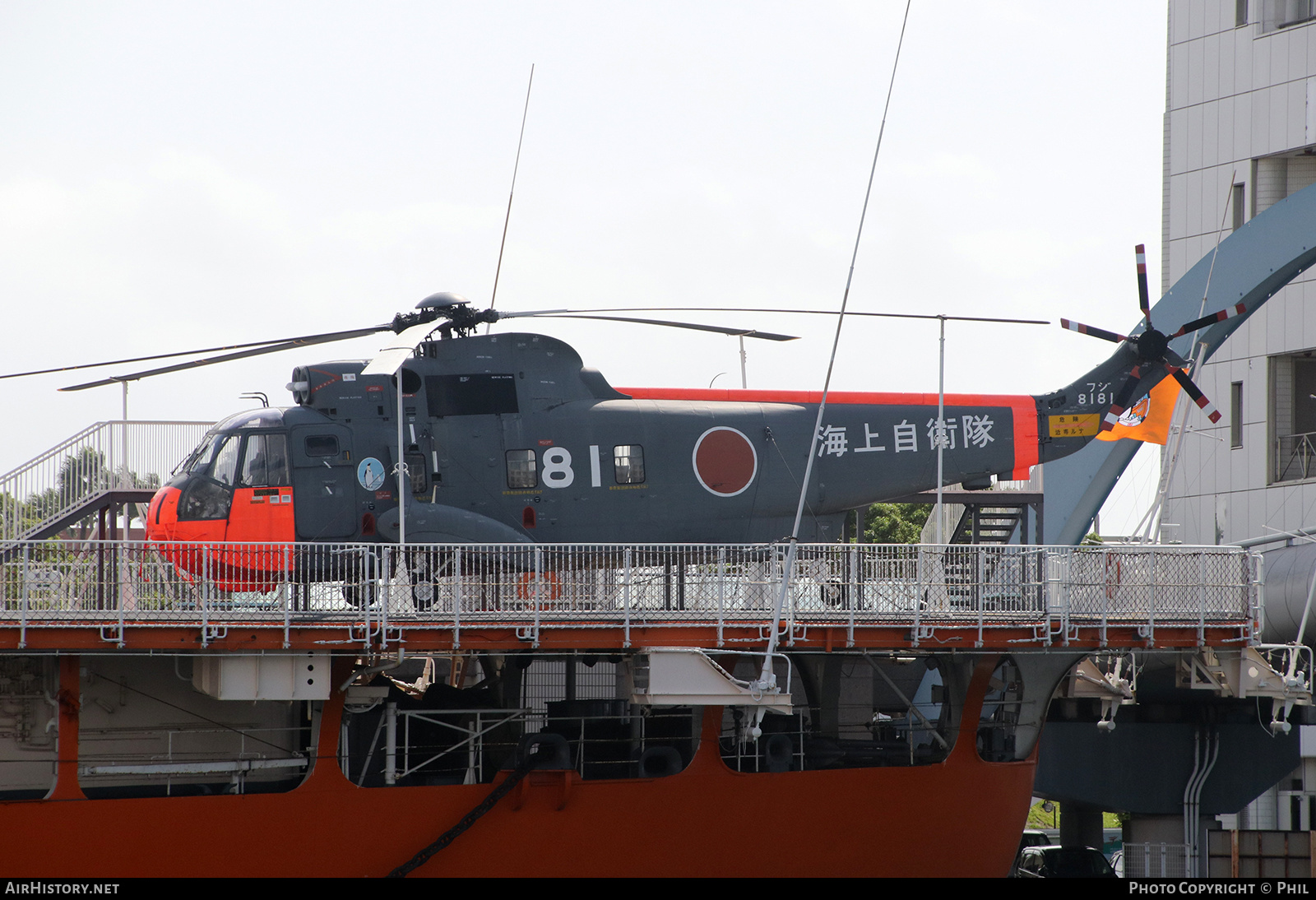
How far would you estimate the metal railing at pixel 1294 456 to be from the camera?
37812 mm

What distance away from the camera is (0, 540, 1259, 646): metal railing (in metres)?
20.3

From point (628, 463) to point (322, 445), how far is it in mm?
5442

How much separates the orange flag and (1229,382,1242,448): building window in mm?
11936

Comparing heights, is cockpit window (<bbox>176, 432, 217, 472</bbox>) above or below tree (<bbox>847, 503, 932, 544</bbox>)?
above

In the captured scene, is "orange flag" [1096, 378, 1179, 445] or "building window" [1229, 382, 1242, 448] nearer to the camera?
"orange flag" [1096, 378, 1179, 445]

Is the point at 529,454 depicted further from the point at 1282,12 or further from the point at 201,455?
the point at 1282,12

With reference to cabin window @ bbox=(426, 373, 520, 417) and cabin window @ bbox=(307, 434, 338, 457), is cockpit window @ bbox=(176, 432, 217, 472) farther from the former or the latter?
cabin window @ bbox=(426, 373, 520, 417)

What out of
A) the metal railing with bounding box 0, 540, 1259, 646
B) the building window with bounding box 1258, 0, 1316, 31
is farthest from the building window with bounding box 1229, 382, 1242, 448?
the metal railing with bounding box 0, 540, 1259, 646

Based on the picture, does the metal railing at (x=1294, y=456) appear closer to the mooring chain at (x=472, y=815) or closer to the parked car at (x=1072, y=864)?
the parked car at (x=1072, y=864)

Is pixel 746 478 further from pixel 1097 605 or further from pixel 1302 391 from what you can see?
pixel 1302 391

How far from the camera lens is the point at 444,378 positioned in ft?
79.2

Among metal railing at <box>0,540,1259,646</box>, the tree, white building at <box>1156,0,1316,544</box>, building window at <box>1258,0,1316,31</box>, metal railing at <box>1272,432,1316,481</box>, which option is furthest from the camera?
the tree

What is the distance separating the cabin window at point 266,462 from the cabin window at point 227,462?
5.9 inches

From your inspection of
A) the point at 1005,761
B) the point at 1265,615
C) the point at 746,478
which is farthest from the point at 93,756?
the point at 1265,615
